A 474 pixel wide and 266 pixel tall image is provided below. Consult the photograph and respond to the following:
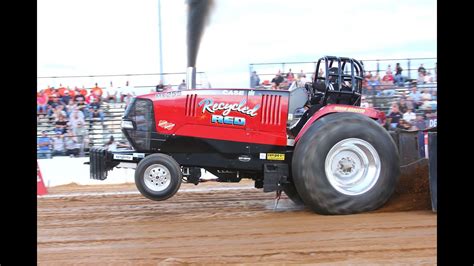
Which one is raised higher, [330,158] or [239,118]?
[239,118]

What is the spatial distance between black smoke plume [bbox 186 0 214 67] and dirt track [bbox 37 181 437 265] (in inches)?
108

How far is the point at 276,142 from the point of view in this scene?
6.17m

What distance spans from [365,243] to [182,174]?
8.46 feet

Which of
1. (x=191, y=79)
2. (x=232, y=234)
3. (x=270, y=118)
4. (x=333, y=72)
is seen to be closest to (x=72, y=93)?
(x=191, y=79)

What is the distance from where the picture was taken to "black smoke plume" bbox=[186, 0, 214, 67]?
26.9ft

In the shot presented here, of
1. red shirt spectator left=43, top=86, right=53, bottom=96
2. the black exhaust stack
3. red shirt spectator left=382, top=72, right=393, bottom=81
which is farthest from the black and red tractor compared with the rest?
red shirt spectator left=382, top=72, right=393, bottom=81

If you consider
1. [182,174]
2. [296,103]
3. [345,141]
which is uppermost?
[296,103]

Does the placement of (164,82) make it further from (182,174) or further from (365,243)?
(365,243)

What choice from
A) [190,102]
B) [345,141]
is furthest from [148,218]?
[345,141]

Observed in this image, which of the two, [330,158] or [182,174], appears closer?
[330,158]

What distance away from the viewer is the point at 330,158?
582 centimetres

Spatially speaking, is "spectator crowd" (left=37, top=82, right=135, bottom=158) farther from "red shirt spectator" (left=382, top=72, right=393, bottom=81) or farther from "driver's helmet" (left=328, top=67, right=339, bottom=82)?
"driver's helmet" (left=328, top=67, right=339, bottom=82)

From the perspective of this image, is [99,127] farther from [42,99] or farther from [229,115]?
[229,115]

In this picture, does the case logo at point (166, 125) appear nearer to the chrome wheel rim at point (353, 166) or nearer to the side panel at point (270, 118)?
the side panel at point (270, 118)
